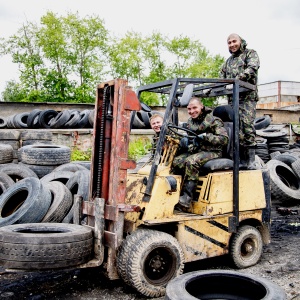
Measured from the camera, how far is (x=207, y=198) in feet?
17.3

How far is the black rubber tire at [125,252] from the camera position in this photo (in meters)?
4.42

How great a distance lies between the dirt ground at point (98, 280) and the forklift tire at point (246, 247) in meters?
0.12

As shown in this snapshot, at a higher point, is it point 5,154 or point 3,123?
point 3,123

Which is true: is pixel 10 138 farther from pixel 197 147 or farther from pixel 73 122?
pixel 197 147

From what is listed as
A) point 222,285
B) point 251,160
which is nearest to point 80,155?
point 251,160

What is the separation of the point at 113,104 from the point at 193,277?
223 centimetres

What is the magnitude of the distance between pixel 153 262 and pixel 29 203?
2.40 meters

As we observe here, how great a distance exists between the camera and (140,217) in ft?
15.7

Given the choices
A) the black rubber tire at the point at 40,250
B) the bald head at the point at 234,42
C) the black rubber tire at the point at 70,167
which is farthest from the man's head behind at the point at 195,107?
the black rubber tire at the point at 70,167

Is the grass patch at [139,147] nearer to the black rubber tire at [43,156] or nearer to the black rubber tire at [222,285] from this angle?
the black rubber tire at [43,156]

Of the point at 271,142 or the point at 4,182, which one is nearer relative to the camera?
the point at 4,182

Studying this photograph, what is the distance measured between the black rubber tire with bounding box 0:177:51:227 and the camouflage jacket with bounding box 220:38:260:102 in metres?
3.41

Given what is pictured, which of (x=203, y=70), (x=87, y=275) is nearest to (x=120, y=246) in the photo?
(x=87, y=275)

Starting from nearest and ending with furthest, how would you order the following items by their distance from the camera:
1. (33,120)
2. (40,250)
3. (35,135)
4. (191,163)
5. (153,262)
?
(40,250) → (153,262) → (191,163) → (35,135) → (33,120)
